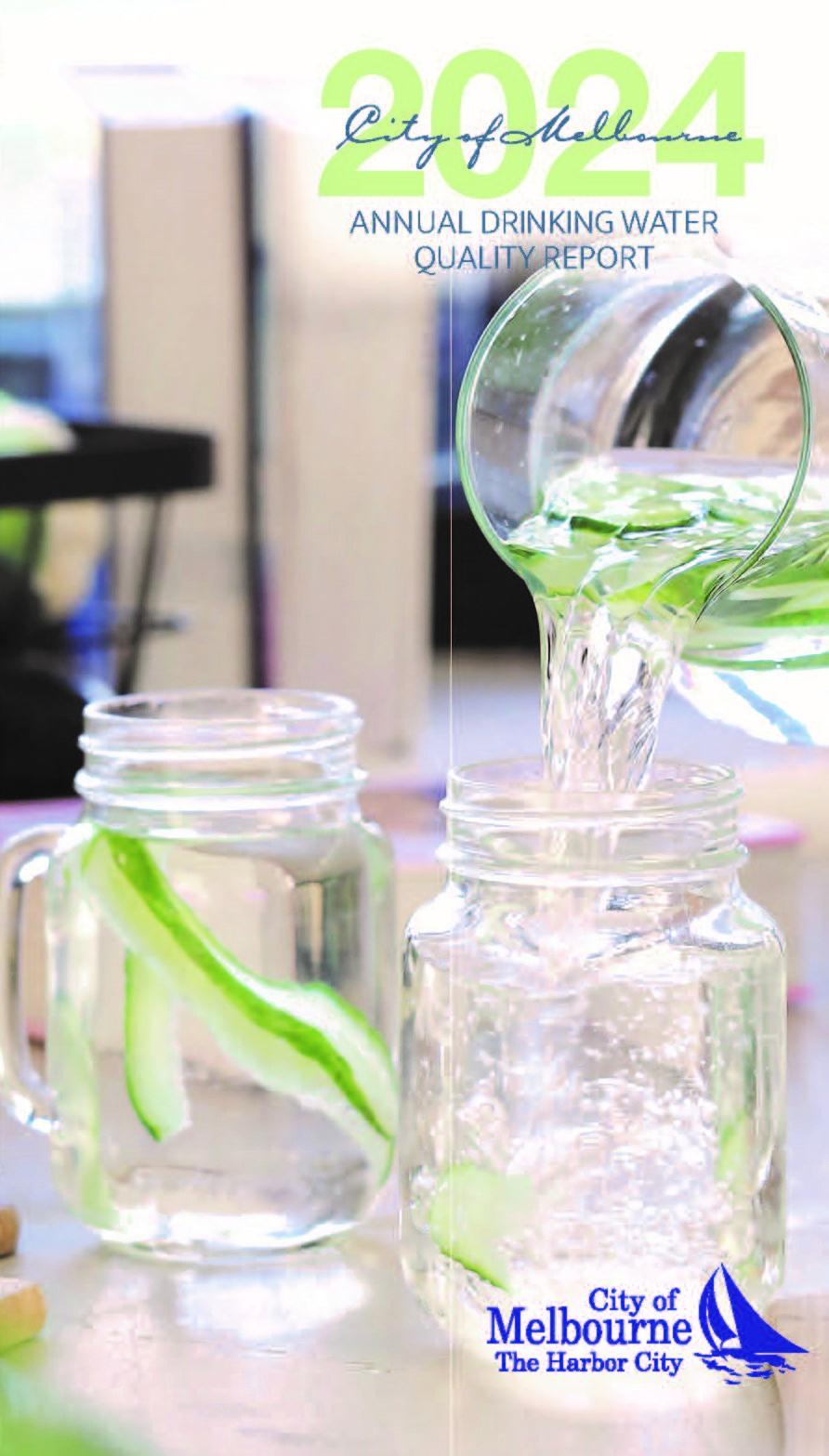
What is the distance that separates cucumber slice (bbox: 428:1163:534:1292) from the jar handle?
10cm

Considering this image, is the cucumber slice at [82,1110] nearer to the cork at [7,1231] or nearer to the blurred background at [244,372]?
the cork at [7,1231]

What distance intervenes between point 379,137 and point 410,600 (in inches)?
67.2

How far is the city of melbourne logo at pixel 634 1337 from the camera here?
331mm

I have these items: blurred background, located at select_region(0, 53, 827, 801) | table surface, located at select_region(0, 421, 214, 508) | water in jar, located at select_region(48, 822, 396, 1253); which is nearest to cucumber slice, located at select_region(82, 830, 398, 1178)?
water in jar, located at select_region(48, 822, 396, 1253)

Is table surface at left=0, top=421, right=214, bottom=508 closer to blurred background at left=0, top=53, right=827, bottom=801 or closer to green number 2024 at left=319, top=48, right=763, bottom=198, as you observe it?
green number 2024 at left=319, top=48, right=763, bottom=198

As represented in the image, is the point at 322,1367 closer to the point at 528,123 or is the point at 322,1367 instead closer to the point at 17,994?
the point at 17,994

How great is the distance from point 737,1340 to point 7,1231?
139 mm

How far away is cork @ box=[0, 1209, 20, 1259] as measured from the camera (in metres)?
0.38

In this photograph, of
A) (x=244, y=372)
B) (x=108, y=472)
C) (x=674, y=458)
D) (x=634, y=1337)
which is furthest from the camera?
(x=244, y=372)

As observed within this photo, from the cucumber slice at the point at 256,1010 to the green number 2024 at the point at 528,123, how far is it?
136 mm

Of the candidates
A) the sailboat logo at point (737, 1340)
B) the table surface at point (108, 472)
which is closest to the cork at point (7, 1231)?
the sailboat logo at point (737, 1340)

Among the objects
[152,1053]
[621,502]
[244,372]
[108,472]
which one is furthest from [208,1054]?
[244,372]

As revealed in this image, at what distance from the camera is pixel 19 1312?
1.11 feet

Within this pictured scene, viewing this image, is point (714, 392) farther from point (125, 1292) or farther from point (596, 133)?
point (125, 1292)
